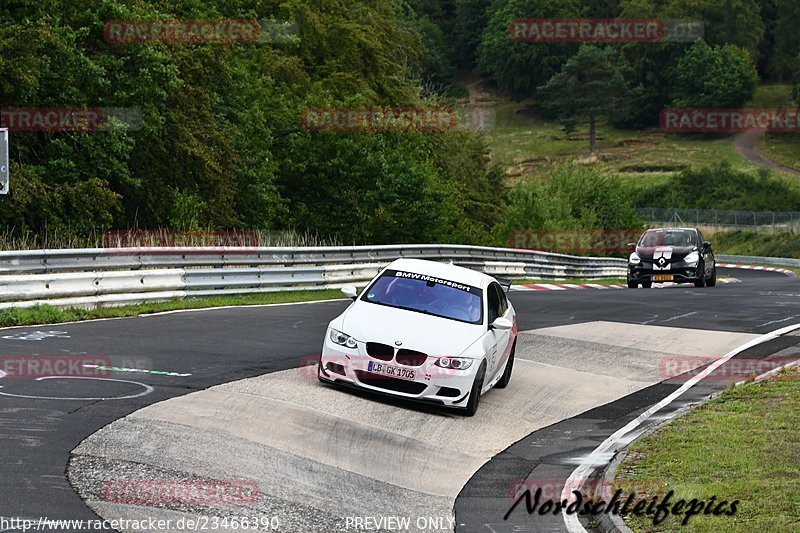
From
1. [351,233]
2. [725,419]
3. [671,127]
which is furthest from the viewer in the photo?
[671,127]

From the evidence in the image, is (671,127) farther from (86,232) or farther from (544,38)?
(86,232)

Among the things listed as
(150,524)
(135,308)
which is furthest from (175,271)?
(150,524)

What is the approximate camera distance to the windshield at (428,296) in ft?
42.1

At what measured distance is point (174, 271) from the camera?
20.8m

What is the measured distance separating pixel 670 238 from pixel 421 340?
21.1 metres

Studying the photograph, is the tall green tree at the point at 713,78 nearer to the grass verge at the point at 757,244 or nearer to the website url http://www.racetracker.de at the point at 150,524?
the grass verge at the point at 757,244

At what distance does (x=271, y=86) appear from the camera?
47.7m

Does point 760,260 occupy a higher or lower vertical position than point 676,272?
lower

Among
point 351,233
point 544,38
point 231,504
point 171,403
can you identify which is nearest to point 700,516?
point 231,504

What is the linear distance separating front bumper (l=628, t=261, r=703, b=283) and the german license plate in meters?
21.0

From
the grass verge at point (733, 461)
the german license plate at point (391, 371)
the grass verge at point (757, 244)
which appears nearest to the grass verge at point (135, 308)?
the german license plate at point (391, 371)

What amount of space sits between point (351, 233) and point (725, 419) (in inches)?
1325

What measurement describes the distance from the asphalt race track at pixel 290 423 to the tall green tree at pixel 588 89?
126920mm

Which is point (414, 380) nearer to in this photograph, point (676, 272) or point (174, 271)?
point (174, 271)
